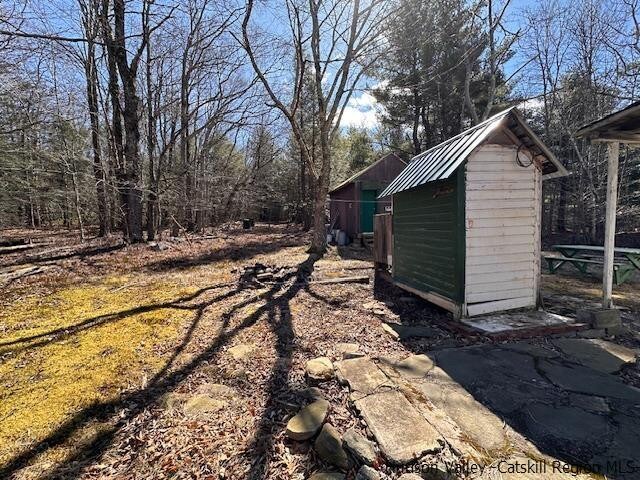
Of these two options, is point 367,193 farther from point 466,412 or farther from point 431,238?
point 466,412

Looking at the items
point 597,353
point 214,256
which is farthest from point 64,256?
point 597,353

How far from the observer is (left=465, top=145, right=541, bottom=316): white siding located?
4117 mm

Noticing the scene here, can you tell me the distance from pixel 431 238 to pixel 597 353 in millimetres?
2258

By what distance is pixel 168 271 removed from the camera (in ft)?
24.4

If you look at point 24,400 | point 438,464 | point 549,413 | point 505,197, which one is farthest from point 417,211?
point 24,400

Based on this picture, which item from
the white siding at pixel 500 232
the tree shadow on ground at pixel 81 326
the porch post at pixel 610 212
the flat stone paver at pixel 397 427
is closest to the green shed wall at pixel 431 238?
the white siding at pixel 500 232

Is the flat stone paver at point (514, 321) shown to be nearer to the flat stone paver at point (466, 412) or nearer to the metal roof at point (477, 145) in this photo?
the flat stone paver at point (466, 412)

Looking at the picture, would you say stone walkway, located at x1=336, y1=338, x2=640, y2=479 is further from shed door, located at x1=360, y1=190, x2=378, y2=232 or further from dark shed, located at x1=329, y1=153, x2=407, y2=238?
dark shed, located at x1=329, y1=153, x2=407, y2=238

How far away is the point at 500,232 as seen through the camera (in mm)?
4230

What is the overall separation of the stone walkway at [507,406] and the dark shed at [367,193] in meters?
10.4

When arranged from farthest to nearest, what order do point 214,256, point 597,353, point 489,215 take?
Answer: point 214,256 < point 489,215 < point 597,353

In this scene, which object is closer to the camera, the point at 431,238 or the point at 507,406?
the point at 507,406

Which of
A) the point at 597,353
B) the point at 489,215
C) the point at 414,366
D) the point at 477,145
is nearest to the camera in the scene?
the point at 414,366

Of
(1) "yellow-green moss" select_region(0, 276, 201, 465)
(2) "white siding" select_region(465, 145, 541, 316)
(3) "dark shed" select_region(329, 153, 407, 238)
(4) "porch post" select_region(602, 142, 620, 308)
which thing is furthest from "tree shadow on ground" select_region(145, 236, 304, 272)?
(4) "porch post" select_region(602, 142, 620, 308)
